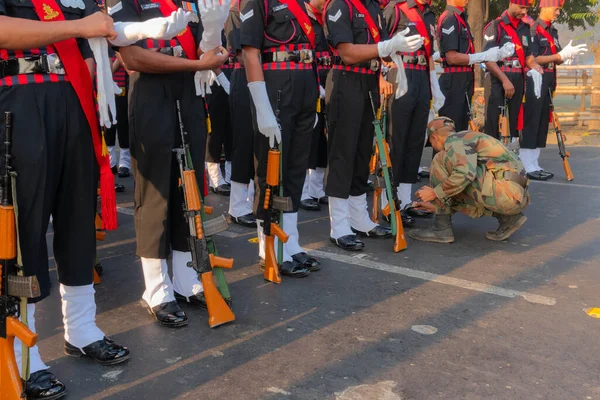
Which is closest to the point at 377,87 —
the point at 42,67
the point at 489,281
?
the point at 489,281

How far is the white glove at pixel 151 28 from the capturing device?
2.93 metres

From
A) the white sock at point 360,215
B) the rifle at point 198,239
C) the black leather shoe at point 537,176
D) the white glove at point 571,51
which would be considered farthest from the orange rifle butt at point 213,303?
the white glove at point 571,51

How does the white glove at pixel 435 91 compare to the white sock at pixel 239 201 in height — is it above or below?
above

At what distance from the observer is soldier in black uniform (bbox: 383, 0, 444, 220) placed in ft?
19.9

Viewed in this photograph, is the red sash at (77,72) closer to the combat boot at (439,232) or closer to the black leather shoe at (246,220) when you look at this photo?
the black leather shoe at (246,220)

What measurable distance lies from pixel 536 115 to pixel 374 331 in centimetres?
630

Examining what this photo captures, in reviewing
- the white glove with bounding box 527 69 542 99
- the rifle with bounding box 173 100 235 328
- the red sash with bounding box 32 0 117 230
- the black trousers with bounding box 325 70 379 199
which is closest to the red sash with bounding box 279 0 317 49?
the black trousers with bounding box 325 70 379 199

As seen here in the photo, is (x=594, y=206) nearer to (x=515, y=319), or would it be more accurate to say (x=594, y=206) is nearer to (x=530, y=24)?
(x=530, y=24)

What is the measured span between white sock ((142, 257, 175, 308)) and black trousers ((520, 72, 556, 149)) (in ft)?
21.2

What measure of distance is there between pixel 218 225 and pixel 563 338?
201 centimetres

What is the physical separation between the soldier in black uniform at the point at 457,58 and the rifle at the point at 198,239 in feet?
15.2

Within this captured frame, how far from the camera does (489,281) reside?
4551 millimetres

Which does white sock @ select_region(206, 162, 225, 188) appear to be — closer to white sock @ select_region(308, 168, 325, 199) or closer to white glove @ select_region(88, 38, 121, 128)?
white sock @ select_region(308, 168, 325, 199)

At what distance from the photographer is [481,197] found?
18.0ft
